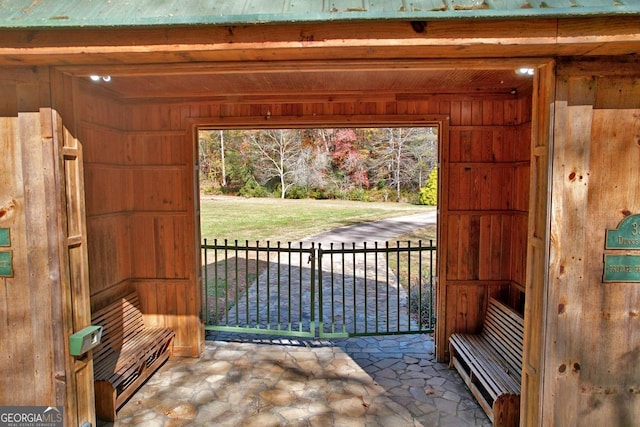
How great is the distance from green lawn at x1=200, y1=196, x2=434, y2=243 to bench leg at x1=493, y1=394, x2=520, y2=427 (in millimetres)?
7963

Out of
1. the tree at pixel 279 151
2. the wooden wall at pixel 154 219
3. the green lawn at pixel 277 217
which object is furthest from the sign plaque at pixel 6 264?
the tree at pixel 279 151

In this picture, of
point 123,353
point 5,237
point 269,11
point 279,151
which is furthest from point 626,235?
point 279,151

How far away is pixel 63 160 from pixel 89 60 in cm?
61

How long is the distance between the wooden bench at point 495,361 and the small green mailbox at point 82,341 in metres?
2.88

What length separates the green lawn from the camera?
37.2 ft

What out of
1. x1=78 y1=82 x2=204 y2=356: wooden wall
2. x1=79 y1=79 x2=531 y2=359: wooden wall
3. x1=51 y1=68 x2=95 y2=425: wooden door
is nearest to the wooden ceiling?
x1=79 y1=79 x2=531 y2=359: wooden wall

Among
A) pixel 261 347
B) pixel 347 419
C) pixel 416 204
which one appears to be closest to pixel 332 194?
pixel 416 204

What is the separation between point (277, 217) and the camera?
14695 mm

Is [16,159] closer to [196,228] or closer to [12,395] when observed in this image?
[12,395]

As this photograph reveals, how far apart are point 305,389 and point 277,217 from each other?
1144 cm

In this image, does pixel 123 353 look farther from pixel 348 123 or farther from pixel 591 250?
pixel 591 250

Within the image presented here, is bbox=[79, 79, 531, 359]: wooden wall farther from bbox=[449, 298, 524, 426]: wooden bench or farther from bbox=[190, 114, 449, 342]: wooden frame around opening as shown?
bbox=[449, 298, 524, 426]: wooden bench

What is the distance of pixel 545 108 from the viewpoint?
6.61 feet

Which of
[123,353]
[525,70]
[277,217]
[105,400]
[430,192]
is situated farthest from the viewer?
[430,192]
